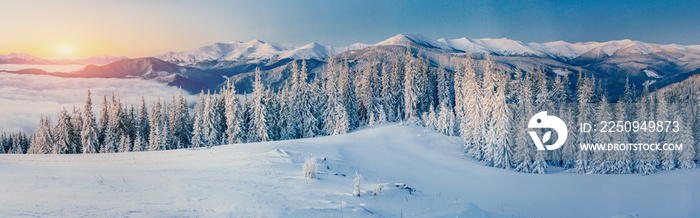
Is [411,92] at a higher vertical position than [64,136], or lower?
higher

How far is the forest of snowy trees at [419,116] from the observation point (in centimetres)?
3569

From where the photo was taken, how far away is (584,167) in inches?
1410

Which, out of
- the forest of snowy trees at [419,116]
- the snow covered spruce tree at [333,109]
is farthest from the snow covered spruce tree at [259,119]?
the snow covered spruce tree at [333,109]

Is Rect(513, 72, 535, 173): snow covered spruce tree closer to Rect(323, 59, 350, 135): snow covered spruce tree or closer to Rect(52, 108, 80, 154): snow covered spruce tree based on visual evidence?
Rect(323, 59, 350, 135): snow covered spruce tree

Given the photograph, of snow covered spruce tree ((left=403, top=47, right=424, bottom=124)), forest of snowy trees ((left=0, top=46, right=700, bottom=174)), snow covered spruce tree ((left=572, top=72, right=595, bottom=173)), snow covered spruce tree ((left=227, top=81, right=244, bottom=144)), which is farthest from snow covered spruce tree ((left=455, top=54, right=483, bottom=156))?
snow covered spruce tree ((left=227, top=81, right=244, bottom=144))

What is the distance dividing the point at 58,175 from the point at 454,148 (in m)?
38.6

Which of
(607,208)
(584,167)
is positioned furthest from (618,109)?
(607,208)

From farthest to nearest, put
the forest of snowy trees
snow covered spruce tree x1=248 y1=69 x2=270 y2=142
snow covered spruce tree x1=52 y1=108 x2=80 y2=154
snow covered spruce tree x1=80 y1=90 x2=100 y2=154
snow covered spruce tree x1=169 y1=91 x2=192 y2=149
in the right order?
snow covered spruce tree x1=169 y1=91 x2=192 y2=149 → snow covered spruce tree x1=80 y1=90 x2=100 y2=154 → snow covered spruce tree x1=52 y1=108 x2=80 y2=154 → snow covered spruce tree x1=248 y1=69 x2=270 y2=142 → the forest of snowy trees

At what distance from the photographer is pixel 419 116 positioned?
6078 centimetres

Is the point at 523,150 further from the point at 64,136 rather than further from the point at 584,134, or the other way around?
the point at 64,136

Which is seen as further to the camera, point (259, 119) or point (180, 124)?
point (180, 124)

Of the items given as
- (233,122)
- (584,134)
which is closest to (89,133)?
(233,122)

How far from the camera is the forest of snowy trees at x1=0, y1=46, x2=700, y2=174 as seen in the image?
117 ft

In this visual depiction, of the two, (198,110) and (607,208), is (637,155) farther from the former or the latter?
(198,110)
